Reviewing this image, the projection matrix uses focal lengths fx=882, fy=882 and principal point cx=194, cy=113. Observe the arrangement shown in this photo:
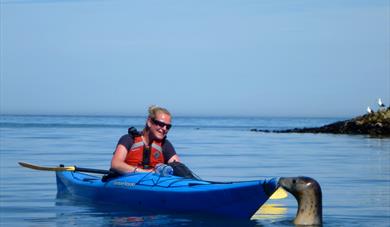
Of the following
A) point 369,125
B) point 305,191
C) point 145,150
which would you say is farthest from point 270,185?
point 369,125

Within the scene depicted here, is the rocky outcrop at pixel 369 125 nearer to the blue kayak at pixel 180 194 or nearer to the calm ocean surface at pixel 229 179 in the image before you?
the calm ocean surface at pixel 229 179

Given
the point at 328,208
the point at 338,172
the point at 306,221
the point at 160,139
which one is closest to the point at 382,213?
the point at 328,208

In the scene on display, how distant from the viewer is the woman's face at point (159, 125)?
12.0 metres

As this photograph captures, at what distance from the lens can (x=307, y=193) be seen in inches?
400

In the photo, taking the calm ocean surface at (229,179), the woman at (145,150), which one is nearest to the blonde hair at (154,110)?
the woman at (145,150)

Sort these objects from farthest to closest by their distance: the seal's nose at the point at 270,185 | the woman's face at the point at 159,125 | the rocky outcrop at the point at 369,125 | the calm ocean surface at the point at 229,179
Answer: the rocky outcrop at the point at 369,125, the woman's face at the point at 159,125, the calm ocean surface at the point at 229,179, the seal's nose at the point at 270,185

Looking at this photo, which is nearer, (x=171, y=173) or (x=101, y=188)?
(x=171, y=173)

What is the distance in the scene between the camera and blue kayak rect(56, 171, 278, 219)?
10773 millimetres

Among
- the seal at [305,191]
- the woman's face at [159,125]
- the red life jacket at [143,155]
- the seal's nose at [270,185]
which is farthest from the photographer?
the red life jacket at [143,155]

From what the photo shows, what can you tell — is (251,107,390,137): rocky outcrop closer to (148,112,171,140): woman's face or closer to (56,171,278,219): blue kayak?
(56,171,278,219): blue kayak

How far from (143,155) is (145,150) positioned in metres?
0.10

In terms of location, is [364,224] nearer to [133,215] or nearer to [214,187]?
[214,187]

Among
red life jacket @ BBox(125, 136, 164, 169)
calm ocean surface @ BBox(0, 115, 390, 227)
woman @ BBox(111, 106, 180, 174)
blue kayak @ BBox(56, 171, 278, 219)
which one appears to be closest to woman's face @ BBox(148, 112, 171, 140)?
woman @ BBox(111, 106, 180, 174)

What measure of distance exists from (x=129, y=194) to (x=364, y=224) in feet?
11.1
